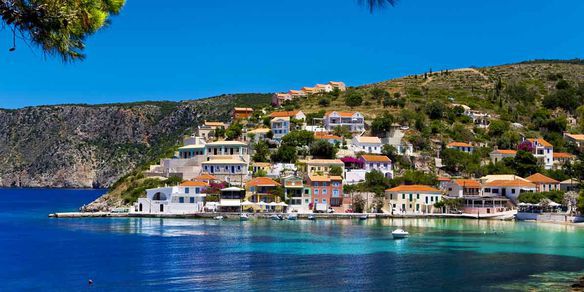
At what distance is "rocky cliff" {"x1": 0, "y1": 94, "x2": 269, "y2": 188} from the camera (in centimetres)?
18062

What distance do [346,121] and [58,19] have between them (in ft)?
279

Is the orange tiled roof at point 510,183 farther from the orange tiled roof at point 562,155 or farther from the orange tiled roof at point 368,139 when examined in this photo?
the orange tiled roof at point 368,139

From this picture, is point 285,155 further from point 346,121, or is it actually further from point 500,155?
point 500,155

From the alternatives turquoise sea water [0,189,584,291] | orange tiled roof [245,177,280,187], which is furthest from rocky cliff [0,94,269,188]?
turquoise sea water [0,189,584,291]

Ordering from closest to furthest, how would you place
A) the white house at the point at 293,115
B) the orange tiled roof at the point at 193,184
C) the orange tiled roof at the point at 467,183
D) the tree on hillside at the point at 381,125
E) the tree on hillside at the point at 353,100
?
1. the orange tiled roof at the point at 193,184
2. the orange tiled roof at the point at 467,183
3. the tree on hillside at the point at 381,125
4. the white house at the point at 293,115
5. the tree on hillside at the point at 353,100

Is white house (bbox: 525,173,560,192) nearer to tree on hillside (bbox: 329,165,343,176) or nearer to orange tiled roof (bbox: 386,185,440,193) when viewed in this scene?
orange tiled roof (bbox: 386,185,440,193)

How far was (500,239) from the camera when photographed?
49.2m

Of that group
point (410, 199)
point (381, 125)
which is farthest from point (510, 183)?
point (381, 125)

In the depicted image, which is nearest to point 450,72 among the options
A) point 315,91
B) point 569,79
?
point 569,79

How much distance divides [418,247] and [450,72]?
104m

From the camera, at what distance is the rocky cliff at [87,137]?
593 feet

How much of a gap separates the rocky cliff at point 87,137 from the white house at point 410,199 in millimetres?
105948

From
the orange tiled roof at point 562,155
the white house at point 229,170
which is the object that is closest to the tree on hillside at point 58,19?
the white house at point 229,170

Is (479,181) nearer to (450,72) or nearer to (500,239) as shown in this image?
(500,239)
